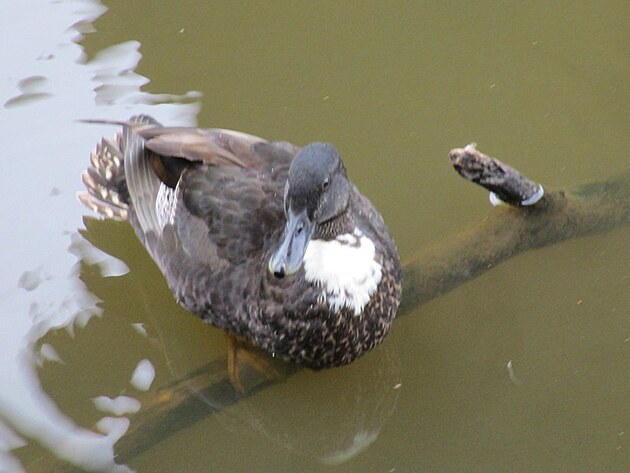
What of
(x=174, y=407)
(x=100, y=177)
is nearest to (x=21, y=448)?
(x=174, y=407)

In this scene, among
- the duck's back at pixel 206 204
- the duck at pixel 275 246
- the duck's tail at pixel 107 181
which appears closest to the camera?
the duck at pixel 275 246

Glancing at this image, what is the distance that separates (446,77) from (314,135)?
81 centimetres

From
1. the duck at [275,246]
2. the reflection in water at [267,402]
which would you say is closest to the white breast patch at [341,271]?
the duck at [275,246]

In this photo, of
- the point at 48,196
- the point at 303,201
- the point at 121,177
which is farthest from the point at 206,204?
the point at 48,196

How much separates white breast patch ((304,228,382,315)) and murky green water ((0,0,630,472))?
0.55 meters

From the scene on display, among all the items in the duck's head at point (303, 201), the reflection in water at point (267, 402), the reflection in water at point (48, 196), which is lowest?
the reflection in water at point (267, 402)

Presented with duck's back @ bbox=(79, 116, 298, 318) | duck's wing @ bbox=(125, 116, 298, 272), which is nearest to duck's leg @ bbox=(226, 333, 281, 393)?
duck's back @ bbox=(79, 116, 298, 318)

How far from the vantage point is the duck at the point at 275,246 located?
3.77m

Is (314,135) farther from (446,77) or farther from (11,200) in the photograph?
(11,200)

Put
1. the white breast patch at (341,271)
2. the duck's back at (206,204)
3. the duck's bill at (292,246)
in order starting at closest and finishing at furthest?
the duck's bill at (292,246) < the white breast patch at (341,271) < the duck's back at (206,204)

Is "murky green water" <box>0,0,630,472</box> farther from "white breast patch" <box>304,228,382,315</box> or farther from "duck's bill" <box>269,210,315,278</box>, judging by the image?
"duck's bill" <box>269,210,315,278</box>

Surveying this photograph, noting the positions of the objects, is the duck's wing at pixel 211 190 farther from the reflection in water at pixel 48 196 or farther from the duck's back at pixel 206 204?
the reflection in water at pixel 48 196

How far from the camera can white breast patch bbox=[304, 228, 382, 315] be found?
391 centimetres

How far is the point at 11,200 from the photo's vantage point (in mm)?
5043
